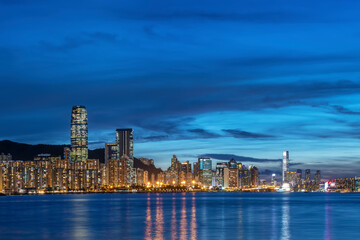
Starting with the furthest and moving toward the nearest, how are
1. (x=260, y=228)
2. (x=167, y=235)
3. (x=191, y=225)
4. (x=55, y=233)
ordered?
1. (x=191, y=225)
2. (x=260, y=228)
3. (x=55, y=233)
4. (x=167, y=235)

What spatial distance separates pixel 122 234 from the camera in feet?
242

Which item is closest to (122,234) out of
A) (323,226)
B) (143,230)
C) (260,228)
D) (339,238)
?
(143,230)

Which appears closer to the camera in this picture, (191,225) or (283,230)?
(283,230)

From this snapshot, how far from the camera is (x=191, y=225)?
88.1 meters

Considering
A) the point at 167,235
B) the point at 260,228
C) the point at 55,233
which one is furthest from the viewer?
the point at 260,228

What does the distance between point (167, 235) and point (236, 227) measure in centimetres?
1624

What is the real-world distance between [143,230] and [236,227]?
14.1m

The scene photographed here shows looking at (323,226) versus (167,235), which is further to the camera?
(323,226)

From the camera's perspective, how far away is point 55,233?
76812 mm

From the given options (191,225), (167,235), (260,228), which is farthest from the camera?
(191,225)

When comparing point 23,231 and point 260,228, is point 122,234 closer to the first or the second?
point 23,231

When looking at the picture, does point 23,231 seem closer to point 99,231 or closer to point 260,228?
point 99,231

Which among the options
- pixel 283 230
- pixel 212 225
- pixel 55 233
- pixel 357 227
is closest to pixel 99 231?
pixel 55 233

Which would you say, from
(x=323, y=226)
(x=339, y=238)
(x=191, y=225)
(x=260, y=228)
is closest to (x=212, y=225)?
(x=191, y=225)
